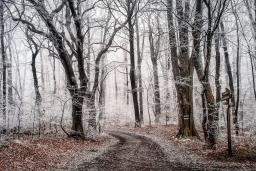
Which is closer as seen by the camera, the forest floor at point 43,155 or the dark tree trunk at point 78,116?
the forest floor at point 43,155

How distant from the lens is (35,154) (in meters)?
13.0

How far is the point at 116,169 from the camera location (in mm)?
10492

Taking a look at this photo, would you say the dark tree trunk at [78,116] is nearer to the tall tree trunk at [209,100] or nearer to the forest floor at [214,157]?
the forest floor at [214,157]

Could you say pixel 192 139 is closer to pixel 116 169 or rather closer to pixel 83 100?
pixel 83 100

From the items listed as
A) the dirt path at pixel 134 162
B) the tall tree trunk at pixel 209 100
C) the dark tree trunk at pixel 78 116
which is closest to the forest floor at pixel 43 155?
the dirt path at pixel 134 162

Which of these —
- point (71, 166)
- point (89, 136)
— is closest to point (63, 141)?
point (89, 136)

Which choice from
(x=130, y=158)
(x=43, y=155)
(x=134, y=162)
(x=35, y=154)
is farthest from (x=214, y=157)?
(x=35, y=154)

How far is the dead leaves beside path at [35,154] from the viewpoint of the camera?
441 inches

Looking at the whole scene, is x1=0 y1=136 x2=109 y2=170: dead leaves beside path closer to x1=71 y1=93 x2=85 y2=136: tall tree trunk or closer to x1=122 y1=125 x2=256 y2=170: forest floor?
x1=71 y1=93 x2=85 y2=136: tall tree trunk

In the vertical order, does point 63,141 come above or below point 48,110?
below

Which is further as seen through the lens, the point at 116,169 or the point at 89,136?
the point at 89,136

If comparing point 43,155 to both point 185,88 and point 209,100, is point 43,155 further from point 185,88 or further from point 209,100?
point 185,88

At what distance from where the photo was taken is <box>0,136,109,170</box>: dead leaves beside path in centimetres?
1121

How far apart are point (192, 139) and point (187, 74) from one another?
3.79m
